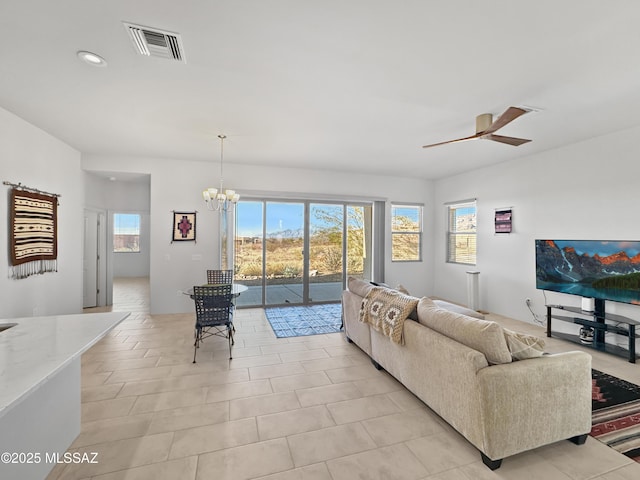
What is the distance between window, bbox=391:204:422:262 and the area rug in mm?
4188

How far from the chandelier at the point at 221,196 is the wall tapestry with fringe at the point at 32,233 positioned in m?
2.06

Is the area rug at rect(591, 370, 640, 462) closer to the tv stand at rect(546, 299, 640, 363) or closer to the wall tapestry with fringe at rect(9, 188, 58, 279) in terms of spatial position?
the tv stand at rect(546, 299, 640, 363)

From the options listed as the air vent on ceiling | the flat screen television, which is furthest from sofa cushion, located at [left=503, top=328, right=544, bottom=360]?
the air vent on ceiling

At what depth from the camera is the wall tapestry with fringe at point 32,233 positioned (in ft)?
11.7

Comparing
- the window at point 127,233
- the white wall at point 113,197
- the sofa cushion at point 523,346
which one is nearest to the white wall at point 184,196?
the white wall at point 113,197

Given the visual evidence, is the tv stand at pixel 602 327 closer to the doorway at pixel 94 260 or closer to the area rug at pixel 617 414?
the area rug at pixel 617 414

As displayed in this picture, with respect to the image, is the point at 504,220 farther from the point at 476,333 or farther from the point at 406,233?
the point at 476,333

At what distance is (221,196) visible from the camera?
4359 mm

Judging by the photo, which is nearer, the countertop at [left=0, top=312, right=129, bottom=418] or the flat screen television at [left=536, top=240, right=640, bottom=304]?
the countertop at [left=0, top=312, right=129, bottom=418]

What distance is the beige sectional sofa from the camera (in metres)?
1.85

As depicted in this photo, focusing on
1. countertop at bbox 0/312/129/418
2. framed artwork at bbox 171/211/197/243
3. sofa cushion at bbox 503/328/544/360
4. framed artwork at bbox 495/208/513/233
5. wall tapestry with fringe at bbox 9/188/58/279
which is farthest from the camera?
framed artwork at bbox 171/211/197/243

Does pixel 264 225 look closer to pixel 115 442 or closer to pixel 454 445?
pixel 115 442

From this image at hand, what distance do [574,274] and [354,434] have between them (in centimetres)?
394

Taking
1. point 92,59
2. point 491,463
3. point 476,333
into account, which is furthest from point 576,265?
point 92,59
